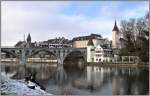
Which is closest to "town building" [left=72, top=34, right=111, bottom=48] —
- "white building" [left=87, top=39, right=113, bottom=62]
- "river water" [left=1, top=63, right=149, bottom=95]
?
"white building" [left=87, top=39, right=113, bottom=62]

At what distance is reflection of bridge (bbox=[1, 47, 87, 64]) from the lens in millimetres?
29188

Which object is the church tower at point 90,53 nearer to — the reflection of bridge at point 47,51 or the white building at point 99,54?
the white building at point 99,54

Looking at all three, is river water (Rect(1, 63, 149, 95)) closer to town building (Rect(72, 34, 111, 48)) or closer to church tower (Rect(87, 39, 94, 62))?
church tower (Rect(87, 39, 94, 62))

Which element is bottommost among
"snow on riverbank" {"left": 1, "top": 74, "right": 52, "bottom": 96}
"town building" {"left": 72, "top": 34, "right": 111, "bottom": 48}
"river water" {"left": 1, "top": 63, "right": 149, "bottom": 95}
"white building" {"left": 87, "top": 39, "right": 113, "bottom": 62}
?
"river water" {"left": 1, "top": 63, "right": 149, "bottom": 95}

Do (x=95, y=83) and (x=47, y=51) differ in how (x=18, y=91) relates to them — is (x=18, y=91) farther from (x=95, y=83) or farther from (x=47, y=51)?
(x=47, y=51)

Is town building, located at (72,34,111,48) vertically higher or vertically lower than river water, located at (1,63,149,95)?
higher

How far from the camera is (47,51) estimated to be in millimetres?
30922

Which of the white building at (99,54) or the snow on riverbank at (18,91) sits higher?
the white building at (99,54)

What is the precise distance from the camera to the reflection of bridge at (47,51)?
→ 2919 centimetres

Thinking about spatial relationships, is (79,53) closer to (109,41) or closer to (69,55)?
(69,55)

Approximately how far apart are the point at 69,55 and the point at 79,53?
66.5 inches

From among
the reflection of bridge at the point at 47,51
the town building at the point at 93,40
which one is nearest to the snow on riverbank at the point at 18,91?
the reflection of bridge at the point at 47,51

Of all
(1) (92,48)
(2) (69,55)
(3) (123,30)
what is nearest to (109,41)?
(1) (92,48)

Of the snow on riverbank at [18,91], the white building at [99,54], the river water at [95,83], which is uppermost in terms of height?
the white building at [99,54]
